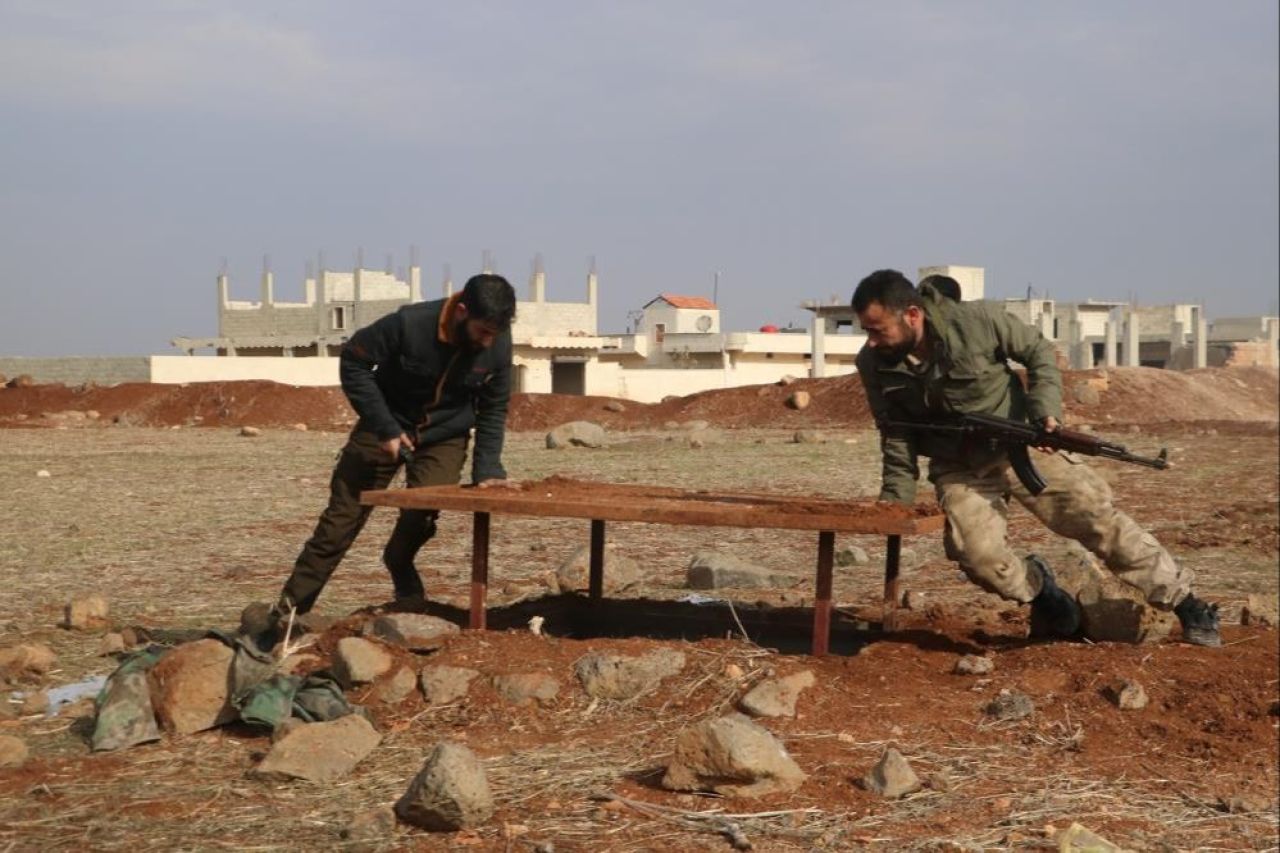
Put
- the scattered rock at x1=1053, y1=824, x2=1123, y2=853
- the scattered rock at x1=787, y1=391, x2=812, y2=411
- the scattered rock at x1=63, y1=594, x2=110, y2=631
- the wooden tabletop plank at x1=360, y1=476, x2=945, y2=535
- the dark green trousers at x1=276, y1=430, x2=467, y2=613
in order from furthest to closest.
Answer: the scattered rock at x1=787, y1=391, x2=812, y2=411
the scattered rock at x1=63, y1=594, x2=110, y2=631
the dark green trousers at x1=276, y1=430, x2=467, y2=613
the wooden tabletop plank at x1=360, y1=476, x2=945, y2=535
the scattered rock at x1=1053, y1=824, x2=1123, y2=853

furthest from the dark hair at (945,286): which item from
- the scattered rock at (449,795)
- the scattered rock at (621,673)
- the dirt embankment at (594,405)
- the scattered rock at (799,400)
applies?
the scattered rock at (799,400)

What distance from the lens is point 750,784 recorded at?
4715 millimetres

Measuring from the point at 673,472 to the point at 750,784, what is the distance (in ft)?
46.2

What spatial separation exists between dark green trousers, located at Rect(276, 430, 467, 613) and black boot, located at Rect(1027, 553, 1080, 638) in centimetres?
275

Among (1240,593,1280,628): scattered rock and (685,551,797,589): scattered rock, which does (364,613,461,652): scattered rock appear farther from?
(1240,593,1280,628): scattered rock

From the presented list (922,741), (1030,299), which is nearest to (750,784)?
(922,741)

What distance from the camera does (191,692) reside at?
5559mm

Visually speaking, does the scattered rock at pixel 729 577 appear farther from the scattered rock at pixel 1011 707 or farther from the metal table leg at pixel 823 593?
the scattered rock at pixel 1011 707

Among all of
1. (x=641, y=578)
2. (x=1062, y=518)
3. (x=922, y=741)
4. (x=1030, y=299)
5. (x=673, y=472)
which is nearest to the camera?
(x=922, y=741)

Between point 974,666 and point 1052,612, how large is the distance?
2.70 feet

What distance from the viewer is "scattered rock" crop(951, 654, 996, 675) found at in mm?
6031

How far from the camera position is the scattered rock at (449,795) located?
440 centimetres

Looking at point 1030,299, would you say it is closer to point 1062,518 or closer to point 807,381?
point 807,381

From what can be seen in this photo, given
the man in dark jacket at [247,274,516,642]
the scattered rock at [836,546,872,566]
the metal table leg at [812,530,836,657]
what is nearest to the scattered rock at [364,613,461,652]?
the man in dark jacket at [247,274,516,642]
